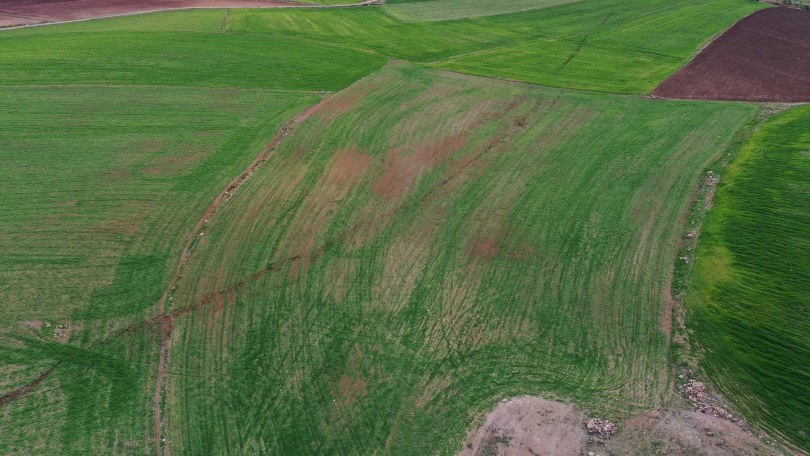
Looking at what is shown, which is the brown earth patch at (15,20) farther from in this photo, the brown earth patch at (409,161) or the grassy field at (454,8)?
the brown earth patch at (409,161)

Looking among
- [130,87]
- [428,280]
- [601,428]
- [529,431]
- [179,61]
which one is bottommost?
[529,431]

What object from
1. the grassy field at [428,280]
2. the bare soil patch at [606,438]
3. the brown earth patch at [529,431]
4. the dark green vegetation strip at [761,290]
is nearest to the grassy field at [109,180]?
the grassy field at [428,280]

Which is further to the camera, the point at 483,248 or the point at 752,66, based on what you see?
the point at 752,66

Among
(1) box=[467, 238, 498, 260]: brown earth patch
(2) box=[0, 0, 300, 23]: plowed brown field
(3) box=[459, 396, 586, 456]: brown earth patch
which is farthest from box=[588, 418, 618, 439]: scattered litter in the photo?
(2) box=[0, 0, 300, 23]: plowed brown field

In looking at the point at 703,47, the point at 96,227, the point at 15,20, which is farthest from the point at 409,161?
the point at 15,20

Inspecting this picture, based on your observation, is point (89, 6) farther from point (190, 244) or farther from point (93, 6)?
point (190, 244)

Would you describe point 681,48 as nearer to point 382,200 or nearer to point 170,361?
point 382,200

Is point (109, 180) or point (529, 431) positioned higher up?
point (109, 180)
